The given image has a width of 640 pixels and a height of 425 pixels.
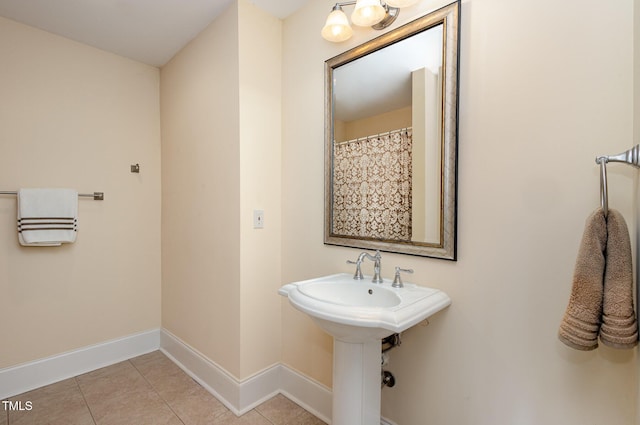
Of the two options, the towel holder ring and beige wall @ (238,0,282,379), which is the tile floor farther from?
the towel holder ring

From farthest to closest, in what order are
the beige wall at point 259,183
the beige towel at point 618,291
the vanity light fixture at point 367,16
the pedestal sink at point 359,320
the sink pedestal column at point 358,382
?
the beige wall at point 259,183, the vanity light fixture at point 367,16, the sink pedestal column at point 358,382, the pedestal sink at point 359,320, the beige towel at point 618,291

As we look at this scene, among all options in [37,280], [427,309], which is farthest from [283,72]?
[37,280]

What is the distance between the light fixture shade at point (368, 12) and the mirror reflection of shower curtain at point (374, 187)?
0.52m

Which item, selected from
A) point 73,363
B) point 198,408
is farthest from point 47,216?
point 198,408

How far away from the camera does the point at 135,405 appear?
5.89 ft

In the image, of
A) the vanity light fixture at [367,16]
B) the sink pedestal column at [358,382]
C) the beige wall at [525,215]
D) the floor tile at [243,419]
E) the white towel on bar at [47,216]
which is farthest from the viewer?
the white towel on bar at [47,216]

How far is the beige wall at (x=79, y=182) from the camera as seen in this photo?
1.93 m

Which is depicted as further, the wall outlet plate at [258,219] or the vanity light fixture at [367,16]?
the wall outlet plate at [258,219]

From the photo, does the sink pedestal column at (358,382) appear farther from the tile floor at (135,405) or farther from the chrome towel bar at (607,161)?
the chrome towel bar at (607,161)

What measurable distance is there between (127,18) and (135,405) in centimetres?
234

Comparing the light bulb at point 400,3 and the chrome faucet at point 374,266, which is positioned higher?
the light bulb at point 400,3

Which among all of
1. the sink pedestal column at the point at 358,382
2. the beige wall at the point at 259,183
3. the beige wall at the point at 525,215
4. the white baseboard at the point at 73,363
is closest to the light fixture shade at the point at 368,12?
the beige wall at the point at 525,215

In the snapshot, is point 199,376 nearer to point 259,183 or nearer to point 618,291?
point 259,183

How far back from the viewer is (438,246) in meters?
1.28
